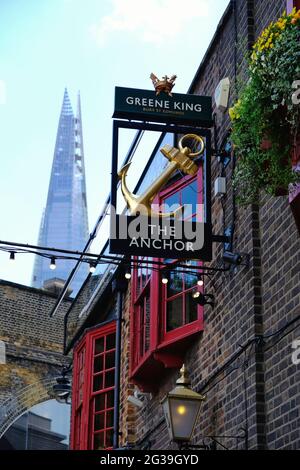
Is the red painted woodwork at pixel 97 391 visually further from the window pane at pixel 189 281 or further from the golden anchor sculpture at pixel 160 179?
the golden anchor sculpture at pixel 160 179

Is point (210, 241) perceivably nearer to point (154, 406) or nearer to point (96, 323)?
point (154, 406)

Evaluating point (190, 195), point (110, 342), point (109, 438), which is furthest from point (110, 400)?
point (190, 195)

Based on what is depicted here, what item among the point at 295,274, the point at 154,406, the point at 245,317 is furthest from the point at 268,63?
the point at 154,406

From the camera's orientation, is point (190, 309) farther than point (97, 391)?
No

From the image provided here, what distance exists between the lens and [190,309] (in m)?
11.5

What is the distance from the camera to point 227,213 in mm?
10672

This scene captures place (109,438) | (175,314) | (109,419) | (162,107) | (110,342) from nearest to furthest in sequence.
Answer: (162,107) → (175,314) → (109,438) → (109,419) → (110,342)

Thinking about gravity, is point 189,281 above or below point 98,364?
below

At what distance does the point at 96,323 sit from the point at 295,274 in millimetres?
9425

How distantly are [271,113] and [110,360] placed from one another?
28.6ft

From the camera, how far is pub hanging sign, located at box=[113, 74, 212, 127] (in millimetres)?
10305

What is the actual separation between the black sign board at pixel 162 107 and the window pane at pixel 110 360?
241 inches

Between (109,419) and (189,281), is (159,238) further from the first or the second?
(109,419)
